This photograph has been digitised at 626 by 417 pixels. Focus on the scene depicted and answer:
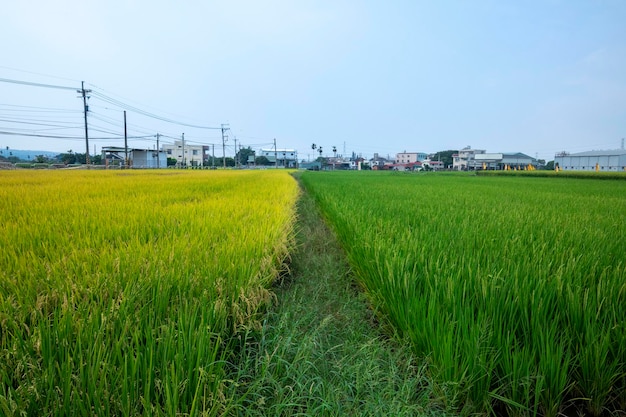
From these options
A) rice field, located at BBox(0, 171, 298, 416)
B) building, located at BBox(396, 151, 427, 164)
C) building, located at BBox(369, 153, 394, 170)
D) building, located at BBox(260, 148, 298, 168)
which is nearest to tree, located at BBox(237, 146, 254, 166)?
building, located at BBox(260, 148, 298, 168)

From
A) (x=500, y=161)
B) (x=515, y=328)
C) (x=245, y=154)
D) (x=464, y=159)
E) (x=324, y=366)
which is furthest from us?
(x=245, y=154)

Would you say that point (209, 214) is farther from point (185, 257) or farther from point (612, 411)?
point (612, 411)

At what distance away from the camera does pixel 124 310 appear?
3.50 ft

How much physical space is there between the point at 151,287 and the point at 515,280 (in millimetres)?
1663

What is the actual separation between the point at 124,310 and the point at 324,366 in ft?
2.83

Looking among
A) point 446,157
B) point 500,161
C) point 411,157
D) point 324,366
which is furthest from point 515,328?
point 411,157

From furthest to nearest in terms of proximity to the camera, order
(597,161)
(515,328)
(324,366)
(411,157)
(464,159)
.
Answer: (411,157) < (464,159) < (597,161) < (324,366) < (515,328)

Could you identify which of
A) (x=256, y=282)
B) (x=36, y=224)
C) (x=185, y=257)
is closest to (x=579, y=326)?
(x=256, y=282)

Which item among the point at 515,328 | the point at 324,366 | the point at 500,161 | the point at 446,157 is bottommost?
the point at 324,366

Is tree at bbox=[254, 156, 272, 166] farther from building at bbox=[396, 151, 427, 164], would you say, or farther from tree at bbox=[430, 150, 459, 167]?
tree at bbox=[430, 150, 459, 167]

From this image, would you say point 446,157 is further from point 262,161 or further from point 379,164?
point 262,161

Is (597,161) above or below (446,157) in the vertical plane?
below

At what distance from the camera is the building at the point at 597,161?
40.9 metres

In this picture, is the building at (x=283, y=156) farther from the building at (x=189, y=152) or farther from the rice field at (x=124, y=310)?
the rice field at (x=124, y=310)
